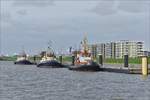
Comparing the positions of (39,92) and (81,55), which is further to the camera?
(81,55)

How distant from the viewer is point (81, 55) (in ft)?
441

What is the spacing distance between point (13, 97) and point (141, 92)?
14.5 m

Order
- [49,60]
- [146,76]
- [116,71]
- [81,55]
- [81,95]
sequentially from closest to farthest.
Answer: [81,95] → [146,76] → [116,71] → [81,55] → [49,60]

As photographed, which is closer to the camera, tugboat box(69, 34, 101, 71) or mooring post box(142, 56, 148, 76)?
mooring post box(142, 56, 148, 76)

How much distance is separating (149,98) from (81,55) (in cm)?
7979

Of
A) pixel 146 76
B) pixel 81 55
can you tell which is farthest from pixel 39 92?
pixel 81 55

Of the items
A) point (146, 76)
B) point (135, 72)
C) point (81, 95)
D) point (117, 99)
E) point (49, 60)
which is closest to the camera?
point (117, 99)

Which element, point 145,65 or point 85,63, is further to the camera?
point 85,63

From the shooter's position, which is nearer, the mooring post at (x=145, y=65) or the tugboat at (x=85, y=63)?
the mooring post at (x=145, y=65)

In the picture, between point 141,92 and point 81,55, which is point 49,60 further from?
point 141,92

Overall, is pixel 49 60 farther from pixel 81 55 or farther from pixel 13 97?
pixel 13 97

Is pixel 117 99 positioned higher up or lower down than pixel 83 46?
lower down

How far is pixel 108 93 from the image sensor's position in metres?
62.4

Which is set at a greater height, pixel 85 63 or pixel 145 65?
pixel 85 63
